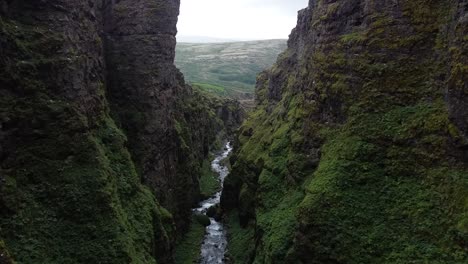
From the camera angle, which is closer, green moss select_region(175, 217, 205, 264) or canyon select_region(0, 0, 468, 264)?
canyon select_region(0, 0, 468, 264)

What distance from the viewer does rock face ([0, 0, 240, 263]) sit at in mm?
32125

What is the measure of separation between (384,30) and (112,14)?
3167 cm

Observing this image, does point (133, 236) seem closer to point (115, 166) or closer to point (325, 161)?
point (115, 166)

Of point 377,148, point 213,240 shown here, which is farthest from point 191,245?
point 377,148

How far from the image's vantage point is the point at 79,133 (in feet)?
122

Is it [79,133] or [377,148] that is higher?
[377,148]

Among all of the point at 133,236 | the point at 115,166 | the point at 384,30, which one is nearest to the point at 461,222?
the point at 384,30

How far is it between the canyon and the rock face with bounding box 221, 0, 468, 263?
0.43 ft

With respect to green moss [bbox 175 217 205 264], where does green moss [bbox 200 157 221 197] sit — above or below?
below

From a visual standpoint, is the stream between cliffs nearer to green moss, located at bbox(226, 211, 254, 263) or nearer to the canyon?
green moss, located at bbox(226, 211, 254, 263)

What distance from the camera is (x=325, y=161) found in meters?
42.9

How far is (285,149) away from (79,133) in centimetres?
2767

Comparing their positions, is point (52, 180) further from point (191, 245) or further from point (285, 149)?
point (285, 149)

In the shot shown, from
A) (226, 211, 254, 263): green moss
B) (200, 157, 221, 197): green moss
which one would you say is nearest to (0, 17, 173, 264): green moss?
(226, 211, 254, 263): green moss
